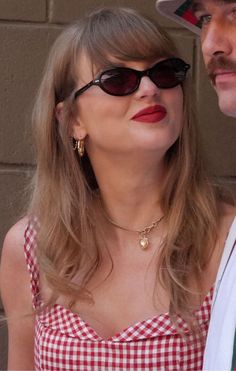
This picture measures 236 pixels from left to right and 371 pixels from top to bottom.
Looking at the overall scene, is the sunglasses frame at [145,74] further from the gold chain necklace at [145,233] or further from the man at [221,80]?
the gold chain necklace at [145,233]

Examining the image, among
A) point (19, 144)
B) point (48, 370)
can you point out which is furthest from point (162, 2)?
point (19, 144)

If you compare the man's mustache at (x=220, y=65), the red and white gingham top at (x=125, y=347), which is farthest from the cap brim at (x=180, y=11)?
the red and white gingham top at (x=125, y=347)

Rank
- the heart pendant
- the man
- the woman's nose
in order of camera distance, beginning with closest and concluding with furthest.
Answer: the man, the woman's nose, the heart pendant

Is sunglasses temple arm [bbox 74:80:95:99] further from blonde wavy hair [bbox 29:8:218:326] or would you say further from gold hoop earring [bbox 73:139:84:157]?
gold hoop earring [bbox 73:139:84:157]

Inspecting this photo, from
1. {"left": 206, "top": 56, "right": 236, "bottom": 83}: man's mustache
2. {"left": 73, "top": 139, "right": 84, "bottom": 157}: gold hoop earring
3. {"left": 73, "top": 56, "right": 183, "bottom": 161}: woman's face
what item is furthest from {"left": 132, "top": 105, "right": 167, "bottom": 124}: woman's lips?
{"left": 206, "top": 56, "right": 236, "bottom": 83}: man's mustache

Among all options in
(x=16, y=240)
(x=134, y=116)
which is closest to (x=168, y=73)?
(x=134, y=116)

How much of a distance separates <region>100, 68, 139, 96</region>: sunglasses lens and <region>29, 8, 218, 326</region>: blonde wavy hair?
0.05 m

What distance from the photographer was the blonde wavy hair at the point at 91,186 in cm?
260

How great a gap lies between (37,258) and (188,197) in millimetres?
597

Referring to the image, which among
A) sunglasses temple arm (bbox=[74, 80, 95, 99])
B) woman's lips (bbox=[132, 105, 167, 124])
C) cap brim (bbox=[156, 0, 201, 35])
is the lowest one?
woman's lips (bbox=[132, 105, 167, 124])

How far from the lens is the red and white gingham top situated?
95.6 inches

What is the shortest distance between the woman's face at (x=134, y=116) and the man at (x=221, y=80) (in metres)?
0.39

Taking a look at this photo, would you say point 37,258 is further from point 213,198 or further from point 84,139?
point 213,198

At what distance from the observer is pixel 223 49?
2043 mm
